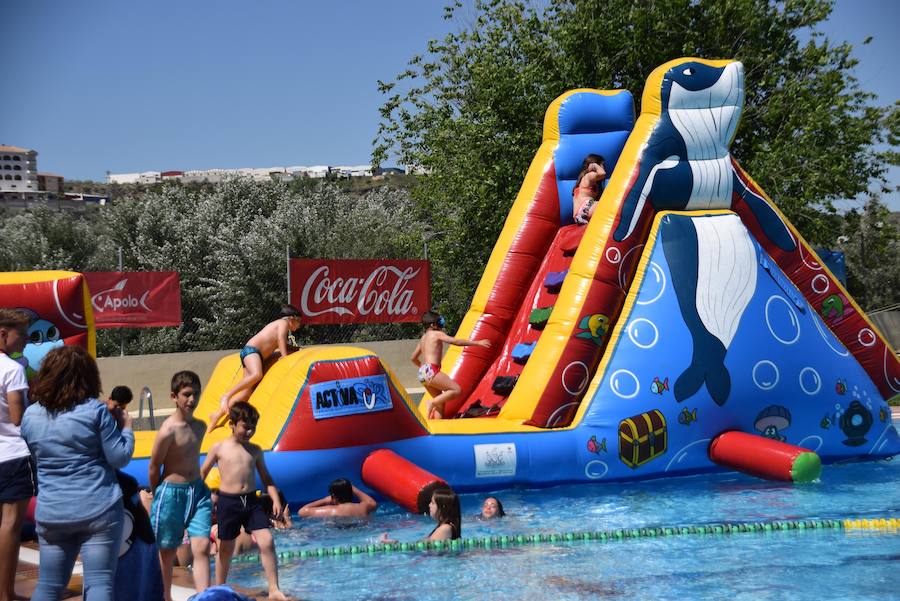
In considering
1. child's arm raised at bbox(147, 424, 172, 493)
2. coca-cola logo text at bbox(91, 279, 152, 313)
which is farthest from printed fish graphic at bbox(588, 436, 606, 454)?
coca-cola logo text at bbox(91, 279, 152, 313)

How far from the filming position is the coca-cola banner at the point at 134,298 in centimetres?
1297

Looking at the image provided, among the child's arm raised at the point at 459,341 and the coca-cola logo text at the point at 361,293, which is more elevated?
the coca-cola logo text at the point at 361,293

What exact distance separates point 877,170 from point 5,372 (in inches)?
636

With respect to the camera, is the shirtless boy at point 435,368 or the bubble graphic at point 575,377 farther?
the shirtless boy at point 435,368

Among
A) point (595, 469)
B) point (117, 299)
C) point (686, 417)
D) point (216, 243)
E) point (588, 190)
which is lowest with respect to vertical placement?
point (595, 469)

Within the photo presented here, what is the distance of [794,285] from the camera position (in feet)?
30.5

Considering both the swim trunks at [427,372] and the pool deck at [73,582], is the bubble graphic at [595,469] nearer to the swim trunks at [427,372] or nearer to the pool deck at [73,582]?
the swim trunks at [427,372]

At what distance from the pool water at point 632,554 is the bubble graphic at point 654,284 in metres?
1.55

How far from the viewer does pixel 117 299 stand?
13.1m

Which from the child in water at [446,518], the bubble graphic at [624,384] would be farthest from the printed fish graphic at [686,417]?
the child in water at [446,518]

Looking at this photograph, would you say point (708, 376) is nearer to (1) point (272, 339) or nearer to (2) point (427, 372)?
(2) point (427, 372)

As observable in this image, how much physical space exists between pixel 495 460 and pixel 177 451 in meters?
3.84

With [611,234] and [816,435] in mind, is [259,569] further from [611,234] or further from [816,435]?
[816,435]

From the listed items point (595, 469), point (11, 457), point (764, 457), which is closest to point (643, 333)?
point (595, 469)
